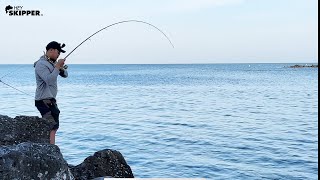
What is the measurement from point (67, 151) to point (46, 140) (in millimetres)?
7831

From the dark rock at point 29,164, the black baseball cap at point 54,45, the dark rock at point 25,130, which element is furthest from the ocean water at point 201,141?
the dark rock at point 29,164

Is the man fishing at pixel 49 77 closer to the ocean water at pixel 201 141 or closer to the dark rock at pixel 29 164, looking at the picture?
the dark rock at pixel 29 164

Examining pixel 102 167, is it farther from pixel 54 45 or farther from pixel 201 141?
pixel 201 141

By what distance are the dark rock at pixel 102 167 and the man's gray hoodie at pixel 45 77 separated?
1.17m

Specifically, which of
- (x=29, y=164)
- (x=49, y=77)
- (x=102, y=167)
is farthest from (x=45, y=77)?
(x=29, y=164)

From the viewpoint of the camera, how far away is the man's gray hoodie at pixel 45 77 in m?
6.79

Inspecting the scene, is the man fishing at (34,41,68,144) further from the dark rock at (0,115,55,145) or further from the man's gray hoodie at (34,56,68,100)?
the dark rock at (0,115,55,145)

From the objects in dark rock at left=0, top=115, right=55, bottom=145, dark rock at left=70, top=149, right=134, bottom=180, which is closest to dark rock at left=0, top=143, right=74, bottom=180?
dark rock at left=70, top=149, right=134, bottom=180

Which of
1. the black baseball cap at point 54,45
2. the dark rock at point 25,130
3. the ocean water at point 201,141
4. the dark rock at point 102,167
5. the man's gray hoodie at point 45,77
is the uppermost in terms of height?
the black baseball cap at point 54,45

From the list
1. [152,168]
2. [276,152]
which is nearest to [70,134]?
[152,168]

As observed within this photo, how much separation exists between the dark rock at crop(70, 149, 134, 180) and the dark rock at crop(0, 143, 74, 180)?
6.95ft

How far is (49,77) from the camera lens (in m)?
6.77

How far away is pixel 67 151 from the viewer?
14977mm

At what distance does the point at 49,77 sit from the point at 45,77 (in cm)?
7
